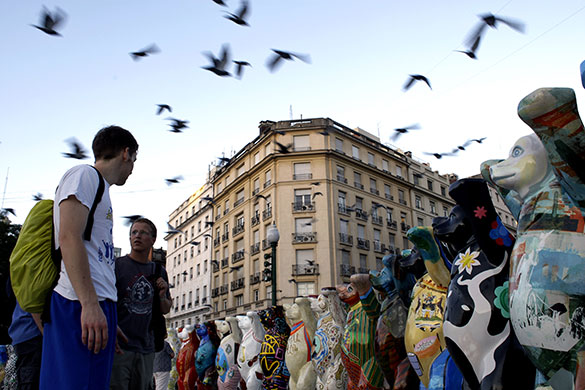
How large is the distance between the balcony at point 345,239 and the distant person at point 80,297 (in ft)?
105

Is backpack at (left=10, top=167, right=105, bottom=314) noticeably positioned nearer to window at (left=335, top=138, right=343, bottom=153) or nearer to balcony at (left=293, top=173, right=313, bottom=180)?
balcony at (left=293, top=173, right=313, bottom=180)

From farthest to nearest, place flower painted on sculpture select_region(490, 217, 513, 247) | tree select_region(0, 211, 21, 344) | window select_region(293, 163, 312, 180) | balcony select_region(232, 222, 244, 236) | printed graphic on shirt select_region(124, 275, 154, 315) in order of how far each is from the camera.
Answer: balcony select_region(232, 222, 244, 236)
window select_region(293, 163, 312, 180)
tree select_region(0, 211, 21, 344)
printed graphic on shirt select_region(124, 275, 154, 315)
flower painted on sculpture select_region(490, 217, 513, 247)

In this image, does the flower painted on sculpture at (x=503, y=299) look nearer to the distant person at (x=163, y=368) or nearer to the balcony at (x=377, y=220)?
the distant person at (x=163, y=368)

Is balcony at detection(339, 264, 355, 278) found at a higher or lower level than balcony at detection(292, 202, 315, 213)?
lower

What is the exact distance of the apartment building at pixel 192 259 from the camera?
44.8 m

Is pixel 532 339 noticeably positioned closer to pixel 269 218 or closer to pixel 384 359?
pixel 384 359

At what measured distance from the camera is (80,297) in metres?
2.22

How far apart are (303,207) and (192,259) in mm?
18634

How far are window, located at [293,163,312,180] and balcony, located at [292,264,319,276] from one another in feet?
20.7

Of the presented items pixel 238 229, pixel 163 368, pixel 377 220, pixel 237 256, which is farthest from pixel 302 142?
pixel 163 368

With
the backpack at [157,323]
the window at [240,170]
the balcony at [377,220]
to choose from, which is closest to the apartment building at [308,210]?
the balcony at [377,220]

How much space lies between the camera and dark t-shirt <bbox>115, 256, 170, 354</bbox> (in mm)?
3695

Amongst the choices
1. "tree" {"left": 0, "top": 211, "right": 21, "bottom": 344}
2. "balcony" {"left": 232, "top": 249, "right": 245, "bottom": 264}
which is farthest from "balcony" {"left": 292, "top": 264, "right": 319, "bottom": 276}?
"tree" {"left": 0, "top": 211, "right": 21, "bottom": 344}

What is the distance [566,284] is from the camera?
7.05 ft
